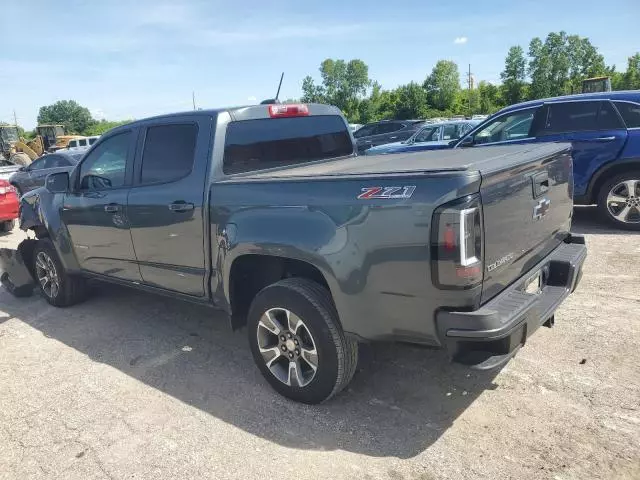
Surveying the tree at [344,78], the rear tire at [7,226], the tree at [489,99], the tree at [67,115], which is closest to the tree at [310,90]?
the tree at [344,78]

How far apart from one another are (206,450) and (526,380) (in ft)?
6.76

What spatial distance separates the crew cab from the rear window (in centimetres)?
384

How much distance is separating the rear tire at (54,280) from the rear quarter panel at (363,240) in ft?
9.94

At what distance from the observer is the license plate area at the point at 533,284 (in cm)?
304

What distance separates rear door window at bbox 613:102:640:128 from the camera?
6.73m

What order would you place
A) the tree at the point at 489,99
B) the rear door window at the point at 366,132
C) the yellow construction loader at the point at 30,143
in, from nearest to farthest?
the rear door window at the point at 366,132, the yellow construction loader at the point at 30,143, the tree at the point at 489,99

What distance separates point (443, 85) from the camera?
198ft

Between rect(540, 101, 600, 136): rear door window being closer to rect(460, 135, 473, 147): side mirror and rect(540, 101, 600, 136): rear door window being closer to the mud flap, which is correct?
rect(460, 135, 473, 147): side mirror

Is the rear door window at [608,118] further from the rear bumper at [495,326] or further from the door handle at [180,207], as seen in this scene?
the door handle at [180,207]

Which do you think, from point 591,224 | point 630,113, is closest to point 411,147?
point 591,224

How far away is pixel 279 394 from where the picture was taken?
3.46m

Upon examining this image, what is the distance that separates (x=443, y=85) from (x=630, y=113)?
57.1m

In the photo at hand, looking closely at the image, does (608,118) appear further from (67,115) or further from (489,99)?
(67,115)

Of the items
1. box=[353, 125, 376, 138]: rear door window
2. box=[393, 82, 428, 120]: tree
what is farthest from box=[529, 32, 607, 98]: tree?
box=[353, 125, 376, 138]: rear door window
